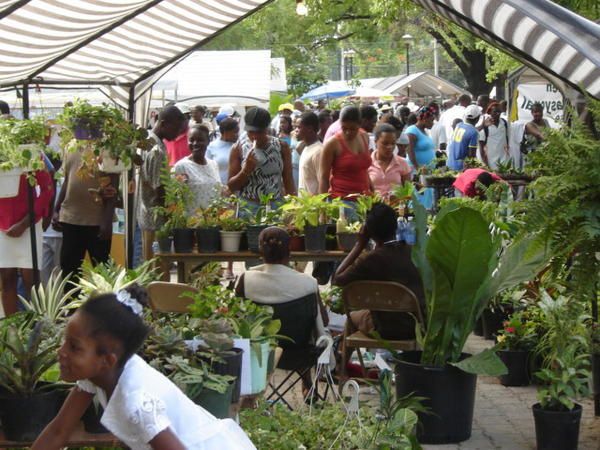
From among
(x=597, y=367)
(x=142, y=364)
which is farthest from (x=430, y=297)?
(x=142, y=364)

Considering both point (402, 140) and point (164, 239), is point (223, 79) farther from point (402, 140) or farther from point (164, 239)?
point (164, 239)

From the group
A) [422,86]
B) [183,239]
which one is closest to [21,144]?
[183,239]

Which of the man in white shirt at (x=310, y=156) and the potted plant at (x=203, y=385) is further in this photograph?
the man in white shirt at (x=310, y=156)

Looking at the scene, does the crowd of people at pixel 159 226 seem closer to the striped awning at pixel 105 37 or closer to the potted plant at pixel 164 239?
the potted plant at pixel 164 239

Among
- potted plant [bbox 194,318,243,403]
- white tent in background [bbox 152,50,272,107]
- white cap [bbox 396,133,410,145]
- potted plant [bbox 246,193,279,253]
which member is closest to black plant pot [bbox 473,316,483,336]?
potted plant [bbox 246,193,279,253]

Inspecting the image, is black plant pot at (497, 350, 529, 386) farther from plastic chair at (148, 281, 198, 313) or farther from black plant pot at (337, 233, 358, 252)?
plastic chair at (148, 281, 198, 313)

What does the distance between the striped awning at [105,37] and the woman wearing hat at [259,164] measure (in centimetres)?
90

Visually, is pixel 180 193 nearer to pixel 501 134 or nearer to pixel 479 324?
pixel 479 324

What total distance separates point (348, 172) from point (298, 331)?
11.7ft

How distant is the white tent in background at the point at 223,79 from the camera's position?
2164cm

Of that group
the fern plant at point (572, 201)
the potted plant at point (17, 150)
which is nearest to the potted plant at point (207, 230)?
the potted plant at point (17, 150)

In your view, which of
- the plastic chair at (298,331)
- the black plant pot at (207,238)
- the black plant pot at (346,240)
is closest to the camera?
the plastic chair at (298,331)

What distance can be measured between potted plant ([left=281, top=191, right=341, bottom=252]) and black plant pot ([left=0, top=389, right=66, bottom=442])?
4308mm

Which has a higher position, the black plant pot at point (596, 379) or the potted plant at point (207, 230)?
the potted plant at point (207, 230)
